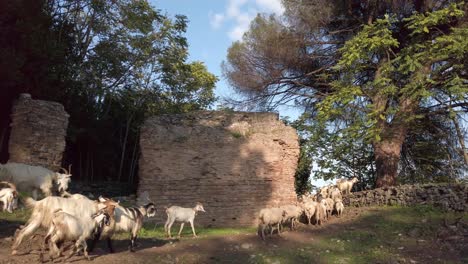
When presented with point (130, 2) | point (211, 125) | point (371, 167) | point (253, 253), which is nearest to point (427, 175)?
point (371, 167)

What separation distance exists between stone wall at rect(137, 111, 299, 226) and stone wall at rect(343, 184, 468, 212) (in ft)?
11.3

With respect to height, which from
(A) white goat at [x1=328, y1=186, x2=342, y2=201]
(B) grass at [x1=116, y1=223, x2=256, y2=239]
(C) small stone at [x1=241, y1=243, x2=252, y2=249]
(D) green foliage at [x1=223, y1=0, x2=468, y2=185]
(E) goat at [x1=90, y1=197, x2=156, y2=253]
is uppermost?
(D) green foliage at [x1=223, y1=0, x2=468, y2=185]

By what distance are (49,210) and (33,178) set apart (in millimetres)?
5343

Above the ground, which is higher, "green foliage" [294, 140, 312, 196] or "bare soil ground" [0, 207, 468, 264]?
"green foliage" [294, 140, 312, 196]

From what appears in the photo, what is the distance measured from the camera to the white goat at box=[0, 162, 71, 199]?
515 inches

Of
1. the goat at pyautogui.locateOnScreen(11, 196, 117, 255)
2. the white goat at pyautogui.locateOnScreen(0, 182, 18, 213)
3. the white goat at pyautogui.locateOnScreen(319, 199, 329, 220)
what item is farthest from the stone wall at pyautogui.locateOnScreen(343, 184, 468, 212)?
the white goat at pyautogui.locateOnScreen(0, 182, 18, 213)

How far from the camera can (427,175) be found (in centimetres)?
2222

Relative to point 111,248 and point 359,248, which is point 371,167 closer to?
point 359,248

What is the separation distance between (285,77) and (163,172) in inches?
342

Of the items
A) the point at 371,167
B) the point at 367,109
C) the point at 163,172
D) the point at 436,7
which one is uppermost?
the point at 436,7

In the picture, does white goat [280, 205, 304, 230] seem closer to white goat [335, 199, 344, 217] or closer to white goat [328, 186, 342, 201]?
white goat [335, 199, 344, 217]

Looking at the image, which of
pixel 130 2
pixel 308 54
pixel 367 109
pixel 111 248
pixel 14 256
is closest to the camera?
pixel 14 256

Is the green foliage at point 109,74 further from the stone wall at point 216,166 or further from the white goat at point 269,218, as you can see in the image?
the white goat at point 269,218

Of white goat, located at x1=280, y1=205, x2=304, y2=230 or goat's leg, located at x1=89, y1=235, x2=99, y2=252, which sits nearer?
goat's leg, located at x1=89, y1=235, x2=99, y2=252
